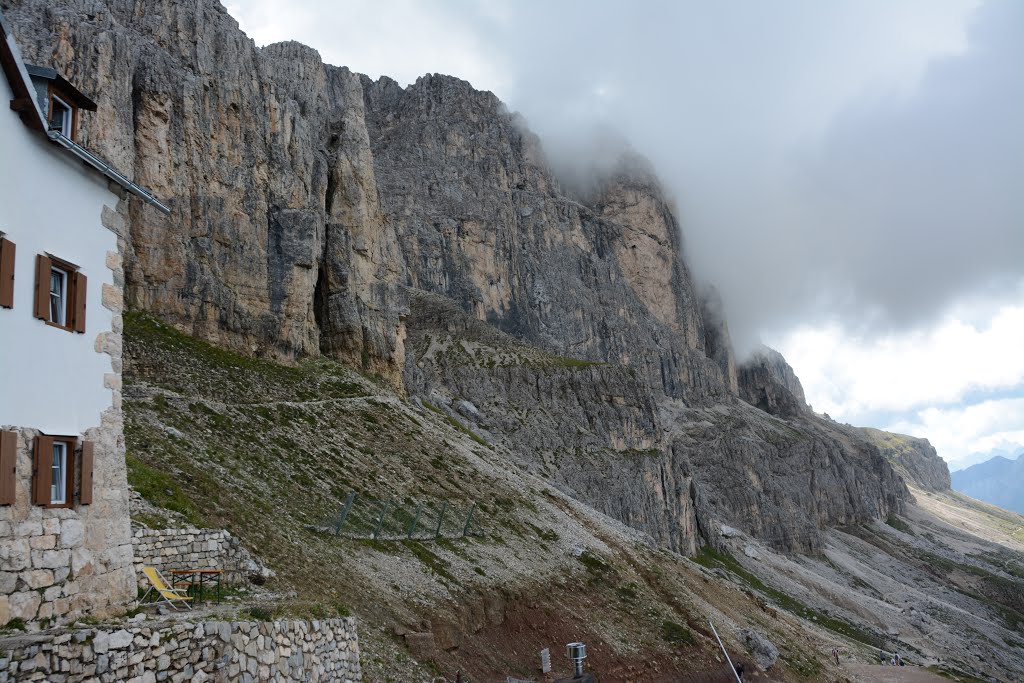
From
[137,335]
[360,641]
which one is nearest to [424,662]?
[360,641]

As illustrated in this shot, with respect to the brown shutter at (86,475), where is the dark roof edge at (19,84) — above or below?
above

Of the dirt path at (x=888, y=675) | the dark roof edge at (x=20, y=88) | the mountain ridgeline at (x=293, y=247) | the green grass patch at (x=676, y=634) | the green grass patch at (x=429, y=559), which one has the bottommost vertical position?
the dirt path at (x=888, y=675)

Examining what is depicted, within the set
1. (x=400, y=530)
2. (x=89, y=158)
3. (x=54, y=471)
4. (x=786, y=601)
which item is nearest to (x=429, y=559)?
(x=400, y=530)

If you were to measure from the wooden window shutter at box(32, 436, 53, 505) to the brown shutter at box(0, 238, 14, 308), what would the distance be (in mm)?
2573

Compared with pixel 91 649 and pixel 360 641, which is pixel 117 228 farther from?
pixel 360 641

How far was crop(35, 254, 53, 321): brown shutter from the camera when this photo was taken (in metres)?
15.5

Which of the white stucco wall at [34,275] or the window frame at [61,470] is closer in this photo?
the white stucco wall at [34,275]

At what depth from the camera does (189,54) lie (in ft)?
214

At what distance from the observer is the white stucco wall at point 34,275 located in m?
15.0

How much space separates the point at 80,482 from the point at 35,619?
268cm

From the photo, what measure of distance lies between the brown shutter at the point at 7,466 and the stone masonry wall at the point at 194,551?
21.3 feet

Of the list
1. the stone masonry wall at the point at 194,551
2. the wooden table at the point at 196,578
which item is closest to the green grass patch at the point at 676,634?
the stone masonry wall at the point at 194,551

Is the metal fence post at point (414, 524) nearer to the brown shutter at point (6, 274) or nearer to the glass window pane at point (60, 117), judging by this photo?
the glass window pane at point (60, 117)

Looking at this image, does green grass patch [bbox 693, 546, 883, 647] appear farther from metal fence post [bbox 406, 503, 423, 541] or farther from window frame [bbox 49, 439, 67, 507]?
window frame [bbox 49, 439, 67, 507]
